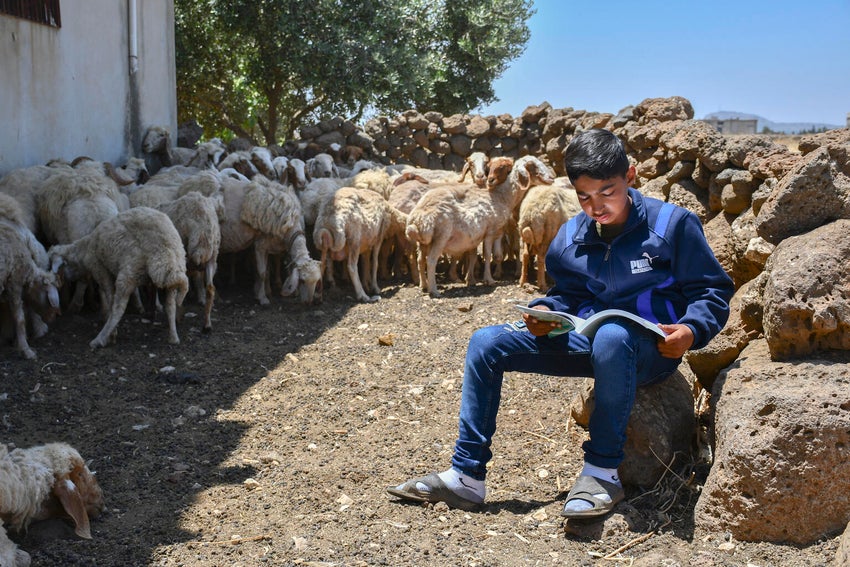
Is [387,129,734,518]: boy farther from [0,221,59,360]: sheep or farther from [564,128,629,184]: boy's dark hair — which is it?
[0,221,59,360]: sheep

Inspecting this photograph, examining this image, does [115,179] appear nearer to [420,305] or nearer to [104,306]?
[104,306]

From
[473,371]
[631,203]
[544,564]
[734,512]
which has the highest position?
[631,203]

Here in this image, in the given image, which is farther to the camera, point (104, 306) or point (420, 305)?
point (420, 305)

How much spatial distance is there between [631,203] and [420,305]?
5378 mm

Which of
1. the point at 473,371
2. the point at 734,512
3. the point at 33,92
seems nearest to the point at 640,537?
the point at 734,512

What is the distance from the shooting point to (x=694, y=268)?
3.91m

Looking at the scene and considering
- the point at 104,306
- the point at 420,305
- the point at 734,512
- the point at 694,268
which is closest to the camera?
the point at 734,512

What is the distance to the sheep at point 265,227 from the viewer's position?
29.8 feet

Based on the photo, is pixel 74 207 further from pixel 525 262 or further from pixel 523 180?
pixel 523 180

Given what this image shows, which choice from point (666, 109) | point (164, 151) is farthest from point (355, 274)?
point (164, 151)

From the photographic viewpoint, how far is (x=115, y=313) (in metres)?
7.31

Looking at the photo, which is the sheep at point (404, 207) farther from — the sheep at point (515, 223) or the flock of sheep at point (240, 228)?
the sheep at point (515, 223)

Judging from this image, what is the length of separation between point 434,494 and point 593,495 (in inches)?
32.8

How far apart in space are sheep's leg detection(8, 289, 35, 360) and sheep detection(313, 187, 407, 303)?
3.41 metres
